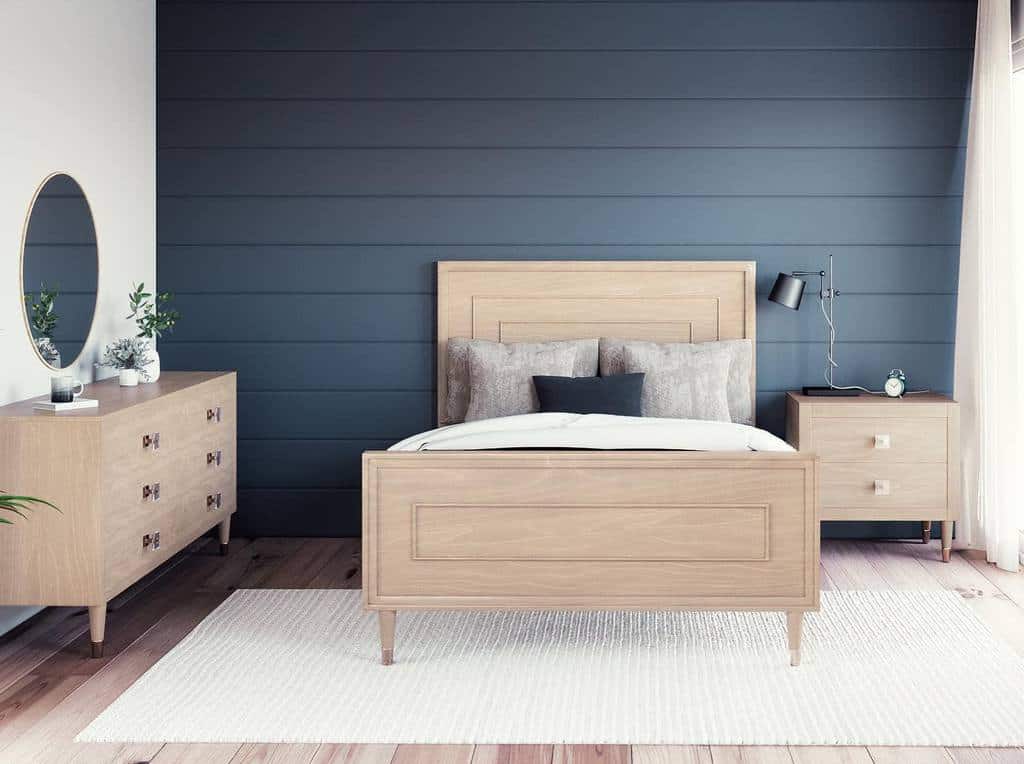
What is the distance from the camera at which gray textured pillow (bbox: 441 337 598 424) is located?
4.57 m

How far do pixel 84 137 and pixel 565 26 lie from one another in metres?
2.11

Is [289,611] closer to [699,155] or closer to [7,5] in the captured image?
[7,5]

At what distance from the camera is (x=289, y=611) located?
3.70 m

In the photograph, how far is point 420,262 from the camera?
4.80m

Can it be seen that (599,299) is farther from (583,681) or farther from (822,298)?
(583,681)

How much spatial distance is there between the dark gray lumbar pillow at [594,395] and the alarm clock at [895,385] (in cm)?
109

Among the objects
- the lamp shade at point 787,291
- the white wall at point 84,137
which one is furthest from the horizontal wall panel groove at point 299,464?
the lamp shade at point 787,291

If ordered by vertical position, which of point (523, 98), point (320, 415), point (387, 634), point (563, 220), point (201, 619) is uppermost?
point (523, 98)

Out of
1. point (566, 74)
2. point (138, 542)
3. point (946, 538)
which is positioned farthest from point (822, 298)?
point (138, 542)

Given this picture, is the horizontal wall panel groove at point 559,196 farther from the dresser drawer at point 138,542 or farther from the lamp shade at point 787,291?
the dresser drawer at point 138,542

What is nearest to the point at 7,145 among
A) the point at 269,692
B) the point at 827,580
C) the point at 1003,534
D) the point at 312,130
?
the point at 312,130

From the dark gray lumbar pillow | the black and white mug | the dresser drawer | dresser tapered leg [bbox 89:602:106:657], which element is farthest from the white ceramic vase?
the dark gray lumbar pillow

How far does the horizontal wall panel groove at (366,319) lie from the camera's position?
475cm

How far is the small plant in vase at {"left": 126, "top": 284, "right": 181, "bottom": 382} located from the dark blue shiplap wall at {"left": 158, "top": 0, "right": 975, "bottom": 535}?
17 cm
